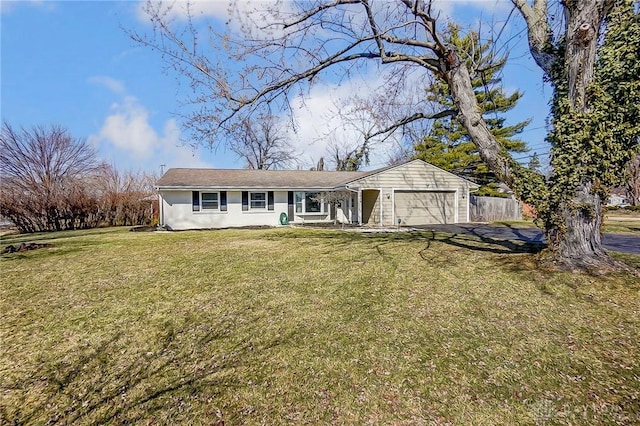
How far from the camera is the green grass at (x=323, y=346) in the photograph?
8.77 feet

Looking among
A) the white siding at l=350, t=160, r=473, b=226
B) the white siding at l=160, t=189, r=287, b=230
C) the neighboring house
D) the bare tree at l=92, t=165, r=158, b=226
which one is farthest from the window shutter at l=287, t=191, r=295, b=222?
the bare tree at l=92, t=165, r=158, b=226

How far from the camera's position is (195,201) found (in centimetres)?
1652

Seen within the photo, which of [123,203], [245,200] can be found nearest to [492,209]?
[245,200]

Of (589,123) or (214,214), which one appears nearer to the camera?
(589,123)

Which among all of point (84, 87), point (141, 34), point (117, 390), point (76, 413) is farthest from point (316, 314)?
point (84, 87)

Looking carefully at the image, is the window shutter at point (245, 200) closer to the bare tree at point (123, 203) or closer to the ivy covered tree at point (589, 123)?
the bare tree at point (123, 203)

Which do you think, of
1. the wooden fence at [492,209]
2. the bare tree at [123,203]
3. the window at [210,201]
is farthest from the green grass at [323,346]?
the bare tree at [123,203]

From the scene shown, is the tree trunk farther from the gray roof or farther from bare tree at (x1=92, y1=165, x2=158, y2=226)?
bare tree at (x1=92, y1=165, x2=158, y2=226)

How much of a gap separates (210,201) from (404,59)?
13.1 metres

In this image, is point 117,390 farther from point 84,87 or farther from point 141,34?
point 84,87

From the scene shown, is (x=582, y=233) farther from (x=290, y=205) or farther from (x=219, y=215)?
(x=219, y=215)

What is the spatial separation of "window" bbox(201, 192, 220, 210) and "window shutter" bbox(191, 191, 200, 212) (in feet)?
0.77

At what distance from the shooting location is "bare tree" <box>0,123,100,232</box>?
707 inches

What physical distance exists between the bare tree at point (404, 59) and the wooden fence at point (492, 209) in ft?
51.4
